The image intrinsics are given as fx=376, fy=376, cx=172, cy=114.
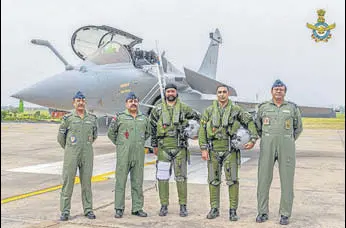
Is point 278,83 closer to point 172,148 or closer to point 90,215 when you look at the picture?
point 172,148

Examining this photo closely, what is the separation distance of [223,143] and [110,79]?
218 inches

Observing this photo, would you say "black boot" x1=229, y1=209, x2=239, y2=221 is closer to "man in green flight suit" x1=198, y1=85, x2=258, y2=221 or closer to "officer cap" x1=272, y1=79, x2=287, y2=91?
"man in green flight suit" x1=198, y1=85, x2=258, y2=221

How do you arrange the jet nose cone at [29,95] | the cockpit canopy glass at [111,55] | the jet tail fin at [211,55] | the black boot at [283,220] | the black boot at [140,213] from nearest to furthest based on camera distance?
the black boot at [283,220], the black boot at [140,213], the jet nose cone at [29,95], the cockpit canopy glass at [111,55], the jet tail fin at [211,55]

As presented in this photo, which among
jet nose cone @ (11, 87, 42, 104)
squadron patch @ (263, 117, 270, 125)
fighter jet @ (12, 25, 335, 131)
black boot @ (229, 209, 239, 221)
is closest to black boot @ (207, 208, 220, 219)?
black boot @ (229, 209, 239, 221)

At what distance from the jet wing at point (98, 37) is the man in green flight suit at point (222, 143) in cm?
657

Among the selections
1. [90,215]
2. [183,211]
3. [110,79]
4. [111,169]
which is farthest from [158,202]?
[110,79]

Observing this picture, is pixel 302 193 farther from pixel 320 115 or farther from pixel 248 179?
pixel 320 115

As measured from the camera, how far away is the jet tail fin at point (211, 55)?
1881 centimetres

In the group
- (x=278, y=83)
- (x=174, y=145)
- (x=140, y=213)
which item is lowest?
(x=140, y=213)

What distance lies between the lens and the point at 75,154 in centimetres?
501

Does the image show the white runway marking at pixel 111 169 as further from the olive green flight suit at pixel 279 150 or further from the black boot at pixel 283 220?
the black boot at pixel 283 220

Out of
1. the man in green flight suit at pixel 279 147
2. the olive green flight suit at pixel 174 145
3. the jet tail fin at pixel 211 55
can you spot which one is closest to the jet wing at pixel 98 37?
the olive green flight suit at pixel 174 145

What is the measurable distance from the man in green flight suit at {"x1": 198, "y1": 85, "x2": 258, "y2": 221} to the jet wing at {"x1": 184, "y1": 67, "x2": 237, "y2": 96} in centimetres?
555

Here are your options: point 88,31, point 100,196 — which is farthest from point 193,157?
point 100,196
